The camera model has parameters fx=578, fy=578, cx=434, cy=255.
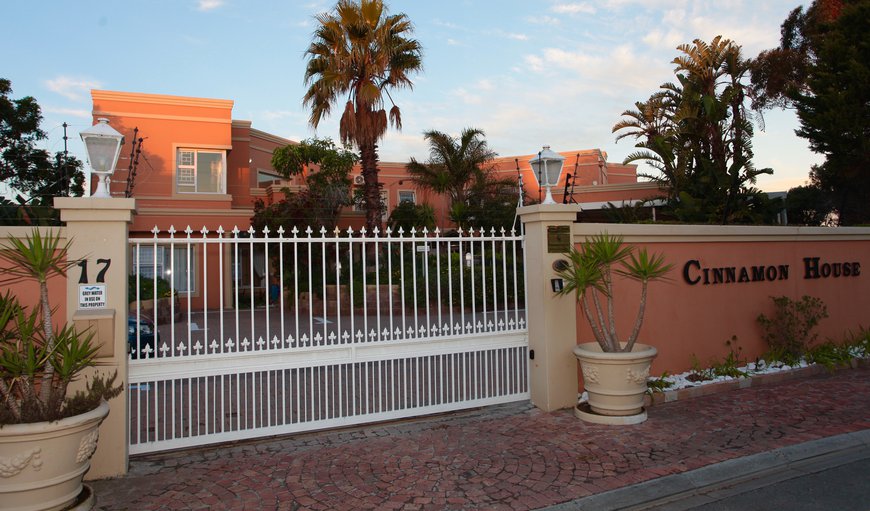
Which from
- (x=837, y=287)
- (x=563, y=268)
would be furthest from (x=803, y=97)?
(x=563, y=268)

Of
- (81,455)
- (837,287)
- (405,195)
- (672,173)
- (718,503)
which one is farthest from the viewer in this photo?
(405,195)

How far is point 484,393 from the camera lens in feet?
23.3

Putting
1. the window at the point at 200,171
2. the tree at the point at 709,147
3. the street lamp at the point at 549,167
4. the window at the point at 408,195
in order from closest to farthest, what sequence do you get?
the street lamp at the point at 549,167, the tree at the point at 709,147, the window at the point at 200,171, the window at the point at 408,195

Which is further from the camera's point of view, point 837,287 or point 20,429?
point 837,287

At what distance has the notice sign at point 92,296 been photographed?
16.4ft

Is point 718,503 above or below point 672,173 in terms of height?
below

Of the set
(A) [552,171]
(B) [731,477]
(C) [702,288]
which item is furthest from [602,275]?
(C) [702,288]

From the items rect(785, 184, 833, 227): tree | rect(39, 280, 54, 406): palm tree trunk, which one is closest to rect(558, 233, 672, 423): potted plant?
rect(39, 280, 54, 406): palm tree trunk

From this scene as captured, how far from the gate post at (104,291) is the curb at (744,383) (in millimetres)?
5632

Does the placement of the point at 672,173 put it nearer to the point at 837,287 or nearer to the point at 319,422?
the point at 837,287

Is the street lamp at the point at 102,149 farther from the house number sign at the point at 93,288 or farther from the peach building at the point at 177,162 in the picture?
the peach building at the point at 177,162

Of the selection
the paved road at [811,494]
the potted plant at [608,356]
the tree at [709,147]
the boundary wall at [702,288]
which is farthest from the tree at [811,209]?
the paved road at [811,494]

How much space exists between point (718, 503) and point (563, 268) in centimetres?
301

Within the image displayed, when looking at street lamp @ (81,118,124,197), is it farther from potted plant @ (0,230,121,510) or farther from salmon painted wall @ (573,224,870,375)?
salmon painted wall @ (573,224,870,375)
